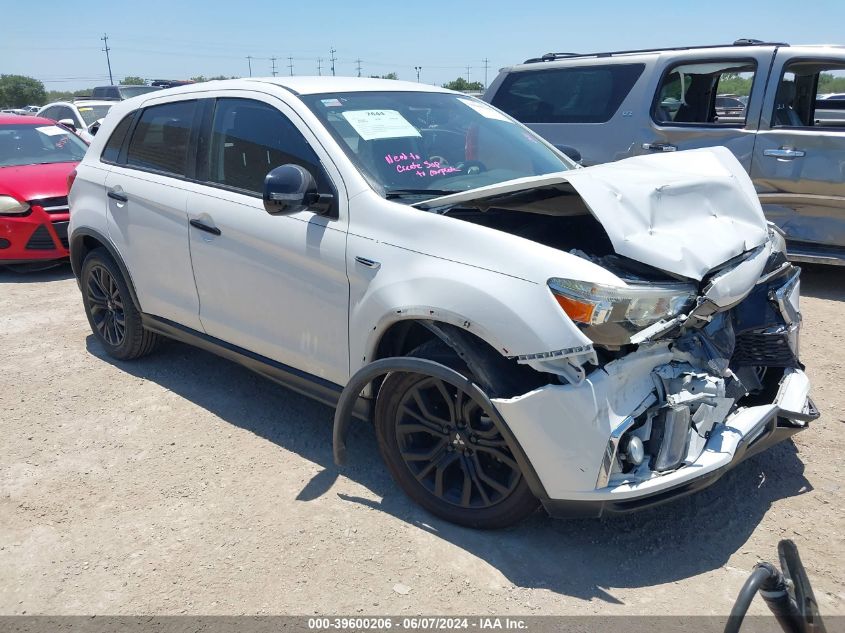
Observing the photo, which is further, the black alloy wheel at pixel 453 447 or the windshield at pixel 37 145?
the windshield at pixel 37 145

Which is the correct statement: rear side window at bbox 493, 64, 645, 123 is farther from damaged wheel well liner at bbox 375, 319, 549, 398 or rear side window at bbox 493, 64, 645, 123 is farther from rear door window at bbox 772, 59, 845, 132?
damaged wheel well liner at bbox 375, 319, 549, 398

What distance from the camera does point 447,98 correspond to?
420 cm

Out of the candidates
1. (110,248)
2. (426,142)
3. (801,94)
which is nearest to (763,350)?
(426,142)

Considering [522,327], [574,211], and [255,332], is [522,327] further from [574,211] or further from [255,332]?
[255,332]

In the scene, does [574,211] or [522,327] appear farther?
[574,211]

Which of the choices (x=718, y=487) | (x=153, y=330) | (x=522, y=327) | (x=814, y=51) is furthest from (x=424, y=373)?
(x=814, y=51)

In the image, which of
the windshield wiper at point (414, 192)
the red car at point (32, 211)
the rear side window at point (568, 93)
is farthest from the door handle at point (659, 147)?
the red car at point (32, 211)

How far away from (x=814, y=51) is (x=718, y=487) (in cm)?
446

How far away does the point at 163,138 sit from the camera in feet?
14.5

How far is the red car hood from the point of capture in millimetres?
7500

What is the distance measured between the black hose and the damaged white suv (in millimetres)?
852

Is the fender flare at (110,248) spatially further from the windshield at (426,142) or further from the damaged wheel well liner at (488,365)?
the damaged wheel well liner at (488,365)

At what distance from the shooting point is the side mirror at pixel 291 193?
3.18 m

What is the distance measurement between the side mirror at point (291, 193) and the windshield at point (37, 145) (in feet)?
21.1
